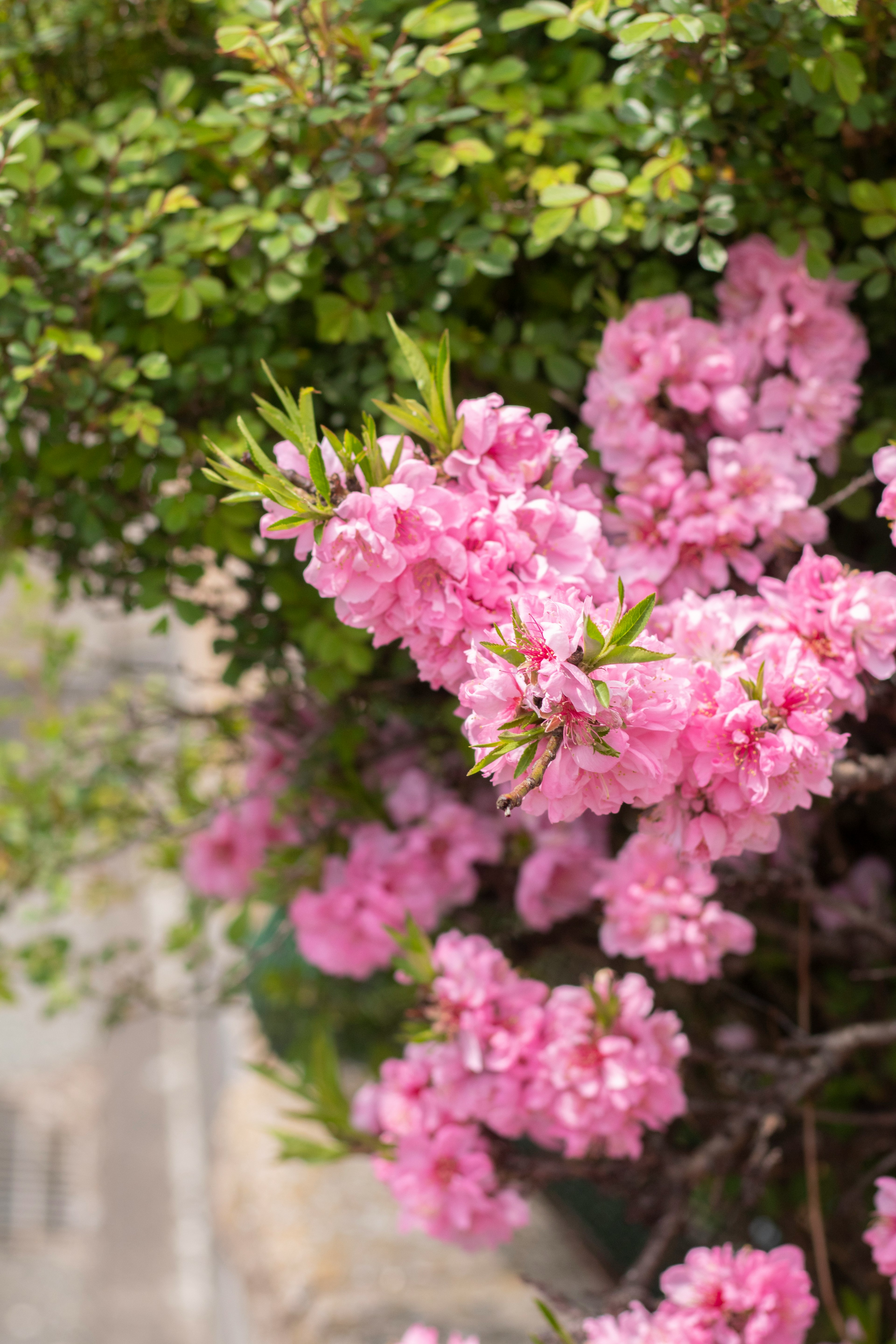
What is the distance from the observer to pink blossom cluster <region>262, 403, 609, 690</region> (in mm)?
717

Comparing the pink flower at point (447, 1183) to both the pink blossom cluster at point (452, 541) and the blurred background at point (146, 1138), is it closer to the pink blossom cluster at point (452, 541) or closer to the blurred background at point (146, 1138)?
the blurred background at point (146, 1138)

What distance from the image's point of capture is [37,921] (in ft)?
5.74

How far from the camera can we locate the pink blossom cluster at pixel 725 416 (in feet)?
3.20

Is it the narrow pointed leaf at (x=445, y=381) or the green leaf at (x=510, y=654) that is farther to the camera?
the narrow pointed leaf at (x=445, y=381)

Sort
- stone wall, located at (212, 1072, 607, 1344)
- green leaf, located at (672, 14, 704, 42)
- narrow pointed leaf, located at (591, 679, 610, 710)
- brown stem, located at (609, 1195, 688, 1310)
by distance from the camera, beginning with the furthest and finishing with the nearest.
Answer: stone wall, located at (212, 1072, 607, 1344), brown stem, located at (609, 1195, 688, 1310), green leaf, located at (672, 14, 704, 42), narrow pointed leaf, located at (591, 679, 610, 710)

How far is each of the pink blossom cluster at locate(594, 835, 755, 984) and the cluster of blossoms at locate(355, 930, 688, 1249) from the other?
1.8 inches

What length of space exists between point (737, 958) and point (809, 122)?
0.87m

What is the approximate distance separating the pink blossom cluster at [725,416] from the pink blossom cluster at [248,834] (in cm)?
63

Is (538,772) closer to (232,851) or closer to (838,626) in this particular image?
(838,626)

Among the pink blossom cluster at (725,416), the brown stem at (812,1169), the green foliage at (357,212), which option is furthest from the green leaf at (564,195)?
the brown stem at (812,1169)

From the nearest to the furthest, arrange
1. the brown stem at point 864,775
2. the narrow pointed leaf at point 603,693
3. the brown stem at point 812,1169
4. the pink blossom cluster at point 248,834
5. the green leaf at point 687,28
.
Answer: the narrow pointed leaf at point 603,693
the green leaf at point 687,28
the brown stem at point 864,775
the brown stem at point 812,1169
the pink blossom cluster at point 248,834

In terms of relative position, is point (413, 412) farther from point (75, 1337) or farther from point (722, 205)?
point (75, 1337)

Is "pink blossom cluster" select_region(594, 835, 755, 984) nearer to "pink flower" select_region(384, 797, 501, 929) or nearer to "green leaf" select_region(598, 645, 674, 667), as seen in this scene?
"pink flower" select_region(384, 797, 501, 929)

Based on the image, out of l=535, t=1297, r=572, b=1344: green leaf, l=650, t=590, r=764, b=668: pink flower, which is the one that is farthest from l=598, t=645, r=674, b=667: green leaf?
l=535, t=1297, r=572, b=1344: green leaf
